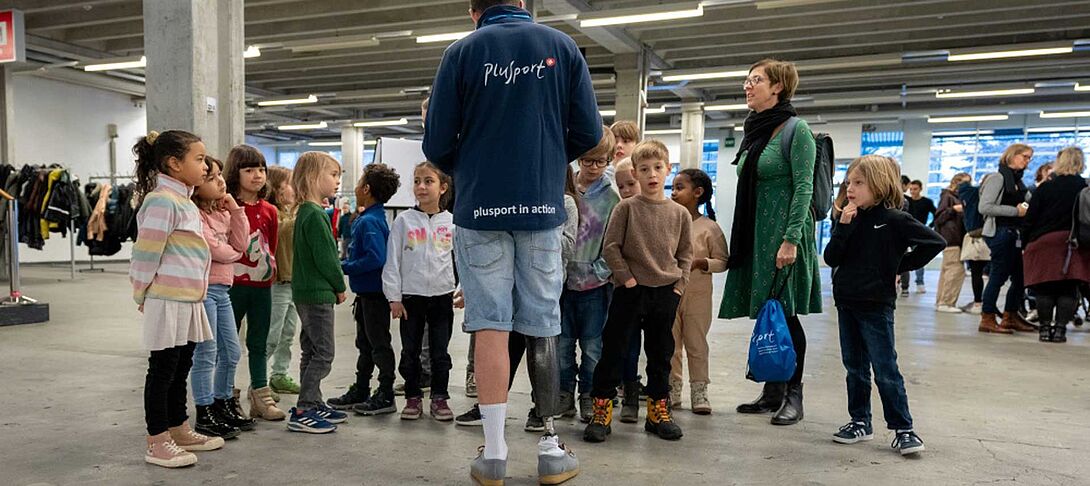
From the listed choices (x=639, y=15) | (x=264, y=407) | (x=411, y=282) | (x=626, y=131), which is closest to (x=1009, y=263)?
(x=626, y=131)

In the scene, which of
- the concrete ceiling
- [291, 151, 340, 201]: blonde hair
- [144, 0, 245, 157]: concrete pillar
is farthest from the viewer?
the concrete ceiling

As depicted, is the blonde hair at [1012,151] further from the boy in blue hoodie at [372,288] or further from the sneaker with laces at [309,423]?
the sneaker with laces at [309,423]

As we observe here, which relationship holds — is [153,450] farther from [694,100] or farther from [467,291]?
[694,100]

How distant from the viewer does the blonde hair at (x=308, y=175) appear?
304cm

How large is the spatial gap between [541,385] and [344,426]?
110 centimetres

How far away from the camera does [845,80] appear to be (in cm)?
1434

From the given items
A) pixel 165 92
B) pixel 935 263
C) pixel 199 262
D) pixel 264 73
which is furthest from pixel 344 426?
pixel 935 263

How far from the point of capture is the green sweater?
9.63ft

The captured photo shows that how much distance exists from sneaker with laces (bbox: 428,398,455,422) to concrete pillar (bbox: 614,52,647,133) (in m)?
9.59

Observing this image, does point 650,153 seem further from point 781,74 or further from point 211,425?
point 211,425

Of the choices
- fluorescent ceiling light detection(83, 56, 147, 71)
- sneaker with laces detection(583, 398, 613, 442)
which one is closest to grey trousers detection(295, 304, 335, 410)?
sneaker with laces detection(583, 398, 613, 442)

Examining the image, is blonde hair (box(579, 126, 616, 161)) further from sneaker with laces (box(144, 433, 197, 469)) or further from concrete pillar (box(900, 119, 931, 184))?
concrete pillar (box(900, 119, 931, 184))

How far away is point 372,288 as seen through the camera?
3.15m

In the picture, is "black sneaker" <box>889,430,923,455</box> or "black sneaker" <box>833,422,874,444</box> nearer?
"black sneaker" <box>889,430,923,455</box>
